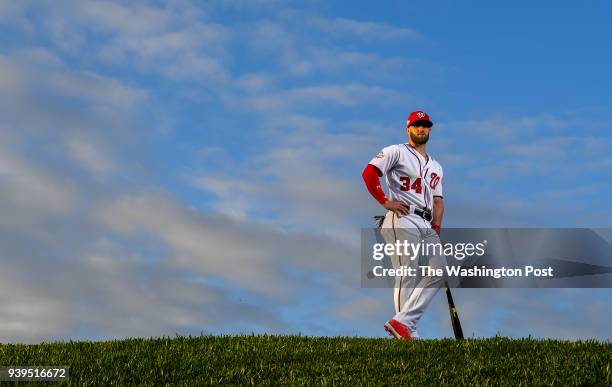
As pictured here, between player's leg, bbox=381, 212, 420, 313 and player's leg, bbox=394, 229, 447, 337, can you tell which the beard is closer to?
player's leg, bbox=381, 212, 420, 313

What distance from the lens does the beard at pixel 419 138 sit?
47.3 feet

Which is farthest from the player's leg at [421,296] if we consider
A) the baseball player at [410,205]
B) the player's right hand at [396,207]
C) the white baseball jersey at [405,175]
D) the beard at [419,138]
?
the beard at [419,138]

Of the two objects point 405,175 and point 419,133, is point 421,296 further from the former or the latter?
point 419,133

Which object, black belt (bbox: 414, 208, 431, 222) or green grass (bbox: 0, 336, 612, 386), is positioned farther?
black belt (bbox: 414, 208, 431, 222)

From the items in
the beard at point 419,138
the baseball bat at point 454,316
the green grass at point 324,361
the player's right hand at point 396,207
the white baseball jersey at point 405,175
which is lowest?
the green grass at point 324,361

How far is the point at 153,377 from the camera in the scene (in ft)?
34.9

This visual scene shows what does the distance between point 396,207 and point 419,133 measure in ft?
5.11

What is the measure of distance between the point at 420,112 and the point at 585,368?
5.55 metres

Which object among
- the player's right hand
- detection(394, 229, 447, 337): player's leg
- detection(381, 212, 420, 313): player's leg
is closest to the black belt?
the player's right hand

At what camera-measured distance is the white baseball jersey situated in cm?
1407

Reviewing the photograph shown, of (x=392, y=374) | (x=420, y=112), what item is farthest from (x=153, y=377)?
(x=420, y=112)

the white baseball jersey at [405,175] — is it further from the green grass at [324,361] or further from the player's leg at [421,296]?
the green grass at [324,361]

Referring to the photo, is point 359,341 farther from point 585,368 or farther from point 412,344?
point 585,368

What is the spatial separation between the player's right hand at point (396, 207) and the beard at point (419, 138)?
1314 mm
